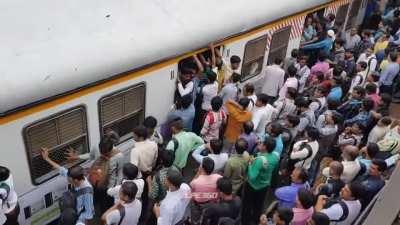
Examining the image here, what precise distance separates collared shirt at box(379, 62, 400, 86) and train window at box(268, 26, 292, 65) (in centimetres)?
173

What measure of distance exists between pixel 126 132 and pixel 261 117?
163 cm

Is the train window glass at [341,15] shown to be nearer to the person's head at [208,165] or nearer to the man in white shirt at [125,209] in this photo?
the person's head at [208,165]

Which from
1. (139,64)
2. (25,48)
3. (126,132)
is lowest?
(126,132)

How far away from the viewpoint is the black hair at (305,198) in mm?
3812

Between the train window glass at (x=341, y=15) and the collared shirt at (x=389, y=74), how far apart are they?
2301 millimetres

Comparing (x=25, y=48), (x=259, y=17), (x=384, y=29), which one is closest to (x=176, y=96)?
(x=259, y=17)

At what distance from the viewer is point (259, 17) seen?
6.56m

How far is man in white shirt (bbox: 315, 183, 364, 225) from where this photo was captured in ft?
13.1

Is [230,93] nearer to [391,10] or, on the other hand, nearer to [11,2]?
[11,2]

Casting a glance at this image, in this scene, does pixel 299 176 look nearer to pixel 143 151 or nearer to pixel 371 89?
pixel 143 151

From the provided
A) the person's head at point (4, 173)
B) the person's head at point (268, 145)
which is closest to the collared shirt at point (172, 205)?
the person's head at point (268, 145)

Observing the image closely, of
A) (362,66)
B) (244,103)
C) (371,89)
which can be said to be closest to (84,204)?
(244,103)

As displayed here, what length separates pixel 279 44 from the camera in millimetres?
7641

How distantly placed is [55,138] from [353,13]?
8.41m
